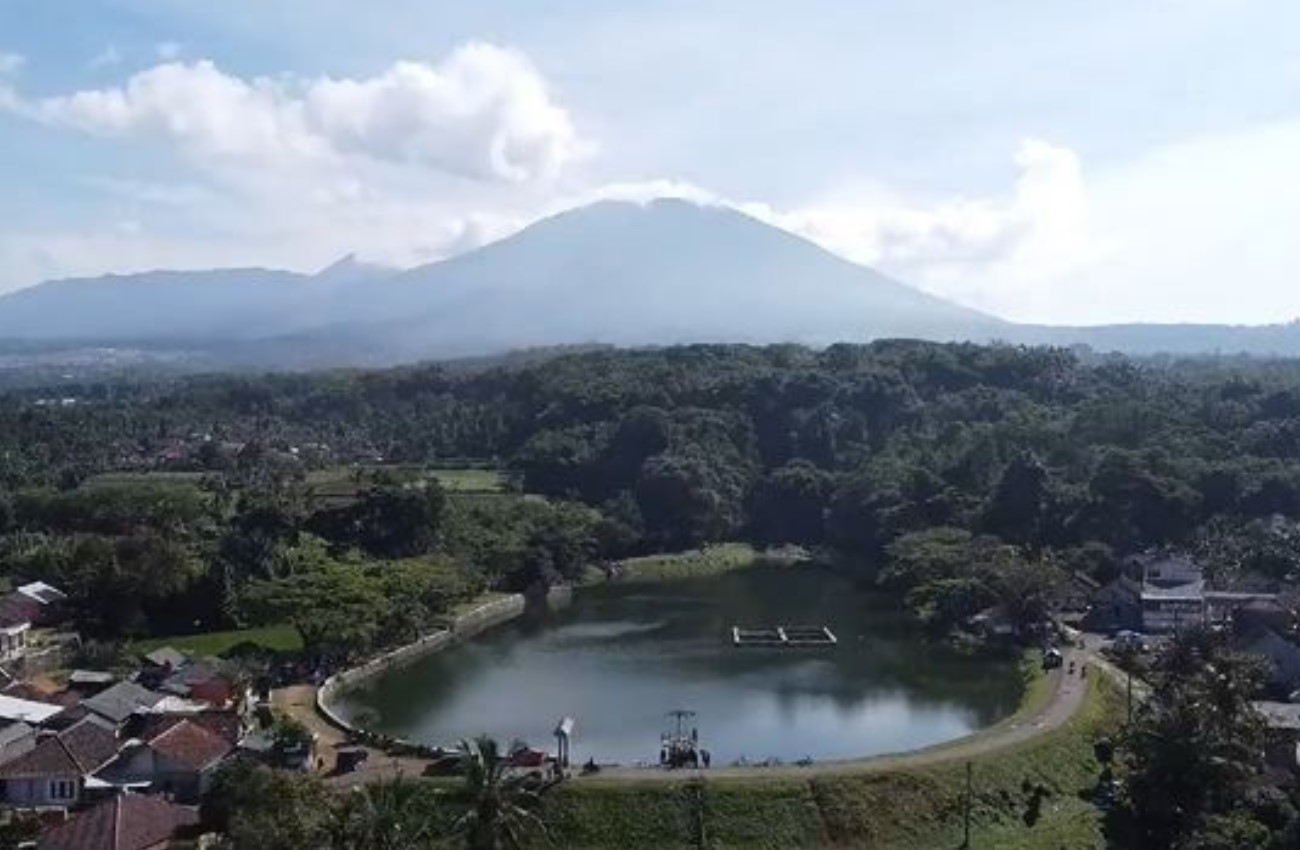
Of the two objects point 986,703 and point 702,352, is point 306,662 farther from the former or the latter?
point 702,352

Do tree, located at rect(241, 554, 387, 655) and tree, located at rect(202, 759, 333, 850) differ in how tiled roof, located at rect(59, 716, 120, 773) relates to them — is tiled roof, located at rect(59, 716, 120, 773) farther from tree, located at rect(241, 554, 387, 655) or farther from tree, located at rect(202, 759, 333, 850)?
tree, located at rect(241, 554, 387, 655)

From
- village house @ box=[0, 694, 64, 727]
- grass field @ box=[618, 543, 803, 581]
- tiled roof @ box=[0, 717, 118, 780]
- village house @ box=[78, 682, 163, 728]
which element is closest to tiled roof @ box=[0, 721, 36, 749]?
village house @ box=[0, 694, 64, 727]

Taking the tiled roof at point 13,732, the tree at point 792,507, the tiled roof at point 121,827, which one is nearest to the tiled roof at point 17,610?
the tiled roof at point 13,732

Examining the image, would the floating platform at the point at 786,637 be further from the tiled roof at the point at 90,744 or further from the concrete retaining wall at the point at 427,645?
the tiled roof at the point at 90,744

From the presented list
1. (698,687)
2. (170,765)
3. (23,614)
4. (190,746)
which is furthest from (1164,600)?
(23,614)

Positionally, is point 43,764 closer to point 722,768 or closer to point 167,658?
point 167,658

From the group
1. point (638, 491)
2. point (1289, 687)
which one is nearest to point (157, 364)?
point (638, 491)

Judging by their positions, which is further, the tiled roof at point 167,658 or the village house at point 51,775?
the tiled roof at point 167,658
